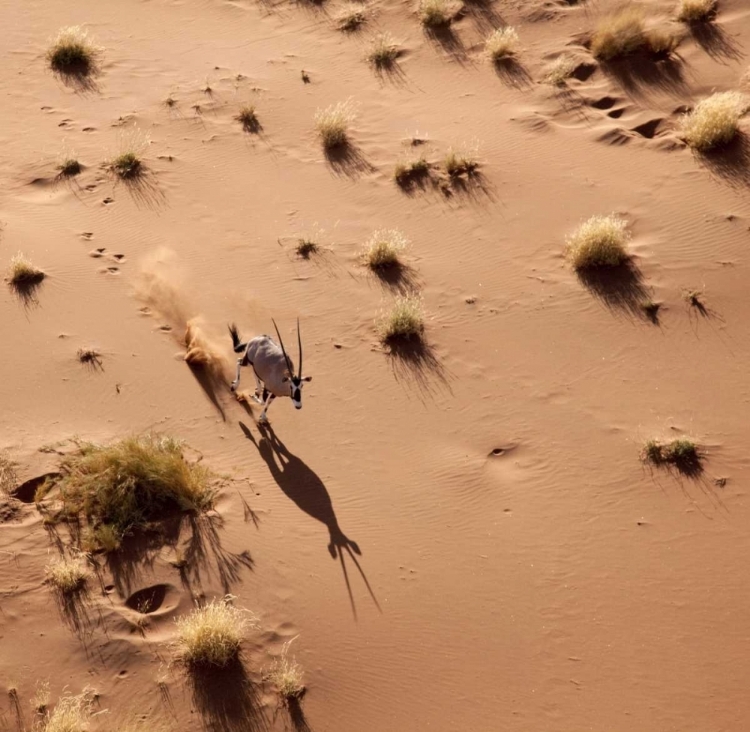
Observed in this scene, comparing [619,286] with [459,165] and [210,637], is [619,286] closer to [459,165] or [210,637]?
[459,165]

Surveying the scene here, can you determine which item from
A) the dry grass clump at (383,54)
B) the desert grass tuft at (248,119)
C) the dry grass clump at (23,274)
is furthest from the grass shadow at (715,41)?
the dry grass clump at (23,274)

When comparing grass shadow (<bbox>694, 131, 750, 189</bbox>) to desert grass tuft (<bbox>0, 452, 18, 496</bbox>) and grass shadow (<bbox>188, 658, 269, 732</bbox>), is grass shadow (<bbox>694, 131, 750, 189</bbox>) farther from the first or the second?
desert grass tuft (<bbox>0, 452, 18, 496</bbox>)

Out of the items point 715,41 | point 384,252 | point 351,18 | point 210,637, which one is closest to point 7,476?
point 210,637

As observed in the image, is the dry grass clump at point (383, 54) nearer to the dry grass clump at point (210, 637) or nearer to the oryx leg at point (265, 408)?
the oryx leg at point (265, 408)

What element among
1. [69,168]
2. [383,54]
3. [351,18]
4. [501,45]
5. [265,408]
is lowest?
[265,408]

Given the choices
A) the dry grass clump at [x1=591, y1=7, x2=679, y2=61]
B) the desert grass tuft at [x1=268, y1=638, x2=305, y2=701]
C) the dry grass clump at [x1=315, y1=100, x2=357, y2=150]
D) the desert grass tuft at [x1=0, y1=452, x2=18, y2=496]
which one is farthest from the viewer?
the dry grass clump at [x1=591, y1=7, x2=679, y2=61]

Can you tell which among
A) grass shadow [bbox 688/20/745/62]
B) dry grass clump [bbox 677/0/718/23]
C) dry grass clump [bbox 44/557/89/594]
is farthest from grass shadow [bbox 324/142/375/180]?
dry grass clump [bbox 44/557/89/594]

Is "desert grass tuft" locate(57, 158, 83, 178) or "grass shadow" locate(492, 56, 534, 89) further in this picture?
"grass shadow" locate(492, 56, 534, 89)
